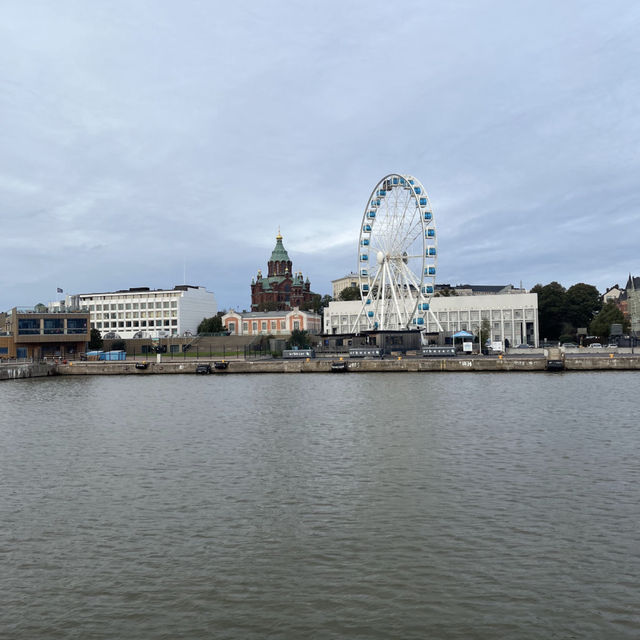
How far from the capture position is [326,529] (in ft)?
59.6

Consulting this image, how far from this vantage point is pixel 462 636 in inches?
476

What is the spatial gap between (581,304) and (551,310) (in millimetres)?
7840

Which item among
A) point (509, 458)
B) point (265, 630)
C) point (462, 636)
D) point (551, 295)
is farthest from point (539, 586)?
point (551, 295)

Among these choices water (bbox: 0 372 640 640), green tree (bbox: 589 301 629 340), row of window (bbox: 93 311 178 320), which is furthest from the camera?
row of window (bbox: 93 311 178 320)

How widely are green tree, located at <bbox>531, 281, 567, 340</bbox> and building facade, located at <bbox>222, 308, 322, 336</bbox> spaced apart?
6163cm

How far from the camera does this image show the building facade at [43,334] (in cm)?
11350

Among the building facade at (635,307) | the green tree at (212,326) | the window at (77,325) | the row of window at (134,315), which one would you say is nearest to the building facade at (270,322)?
the green tree at (212,326)

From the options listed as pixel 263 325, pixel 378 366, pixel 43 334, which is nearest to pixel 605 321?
pixel 378 366

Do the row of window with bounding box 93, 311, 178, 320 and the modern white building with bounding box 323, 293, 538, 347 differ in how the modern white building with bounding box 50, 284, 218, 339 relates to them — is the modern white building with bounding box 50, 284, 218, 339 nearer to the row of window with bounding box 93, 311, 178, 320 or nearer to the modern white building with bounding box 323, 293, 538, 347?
the row of window with bounding box 93, 311, 178, 320

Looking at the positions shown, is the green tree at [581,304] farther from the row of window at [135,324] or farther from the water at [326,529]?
the water at [326,529]

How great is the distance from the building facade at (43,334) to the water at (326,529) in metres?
82.2

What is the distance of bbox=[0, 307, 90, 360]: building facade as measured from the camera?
114 metres

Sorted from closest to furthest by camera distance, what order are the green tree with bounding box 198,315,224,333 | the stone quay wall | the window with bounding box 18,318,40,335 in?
the stone quay wall
the window with bounding box 18,318,40,335
the green tree with bounding box 198,315,224,333

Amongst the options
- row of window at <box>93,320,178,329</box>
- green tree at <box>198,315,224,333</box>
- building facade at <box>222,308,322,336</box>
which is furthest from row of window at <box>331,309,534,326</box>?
row of window at <box>93,320,178,329</box>
